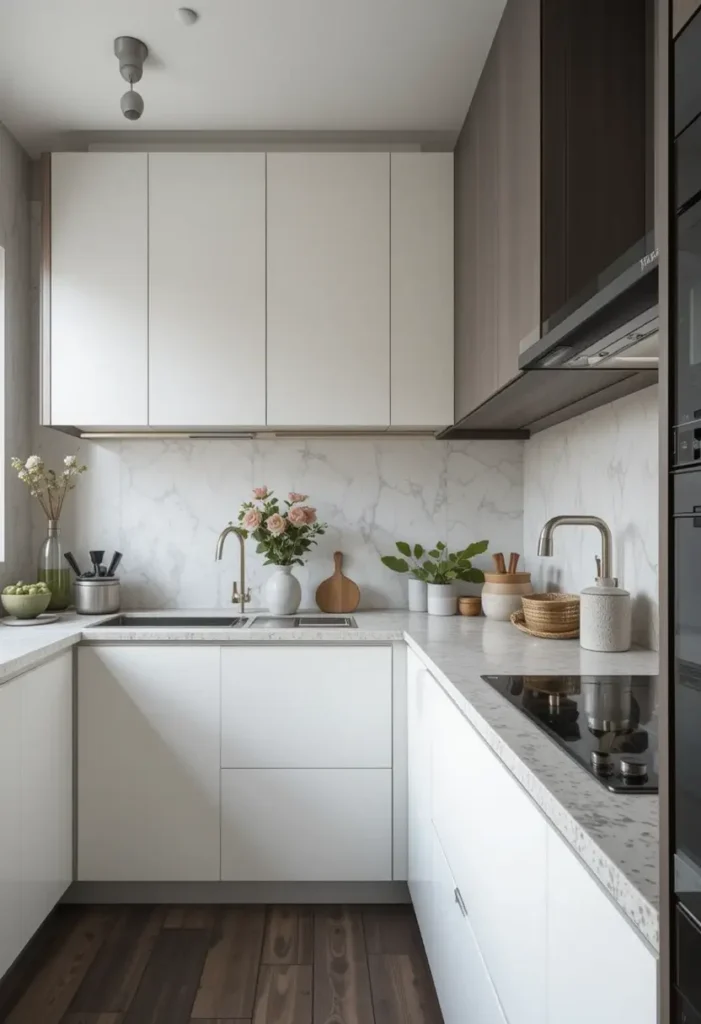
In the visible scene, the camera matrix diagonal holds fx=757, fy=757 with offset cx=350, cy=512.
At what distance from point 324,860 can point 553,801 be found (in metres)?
1.74

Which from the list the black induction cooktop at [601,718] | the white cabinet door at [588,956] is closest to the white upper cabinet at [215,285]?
the black induction cooktop at [601,718]

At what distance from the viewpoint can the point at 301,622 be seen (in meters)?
2.72

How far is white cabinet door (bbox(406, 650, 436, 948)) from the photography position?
201 centimetres

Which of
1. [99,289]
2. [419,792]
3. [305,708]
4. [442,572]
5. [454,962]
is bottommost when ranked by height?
[454,962]

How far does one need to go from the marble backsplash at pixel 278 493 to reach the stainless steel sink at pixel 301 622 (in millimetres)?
220

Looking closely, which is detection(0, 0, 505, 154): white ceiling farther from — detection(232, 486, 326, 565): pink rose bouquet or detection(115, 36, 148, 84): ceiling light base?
detection(232, 486, 326, 565): pink rose bouquet

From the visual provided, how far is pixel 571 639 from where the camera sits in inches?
85.1

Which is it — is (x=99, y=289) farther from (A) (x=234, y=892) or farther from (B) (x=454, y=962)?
(B) (x=454, y=962)

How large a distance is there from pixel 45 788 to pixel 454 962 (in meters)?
1.26

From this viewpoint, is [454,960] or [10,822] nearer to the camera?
[454,960]

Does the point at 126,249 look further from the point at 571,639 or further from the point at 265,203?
the point at 571,639

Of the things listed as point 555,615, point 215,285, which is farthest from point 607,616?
point 215,285

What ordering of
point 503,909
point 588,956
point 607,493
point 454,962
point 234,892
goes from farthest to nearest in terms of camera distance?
point 234,892 → point 607,493 → point 454,962 → point 503,909 → point 588,956

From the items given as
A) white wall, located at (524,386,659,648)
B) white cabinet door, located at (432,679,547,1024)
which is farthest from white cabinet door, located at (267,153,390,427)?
white cabinet door, located at (432,679,547,1024)
